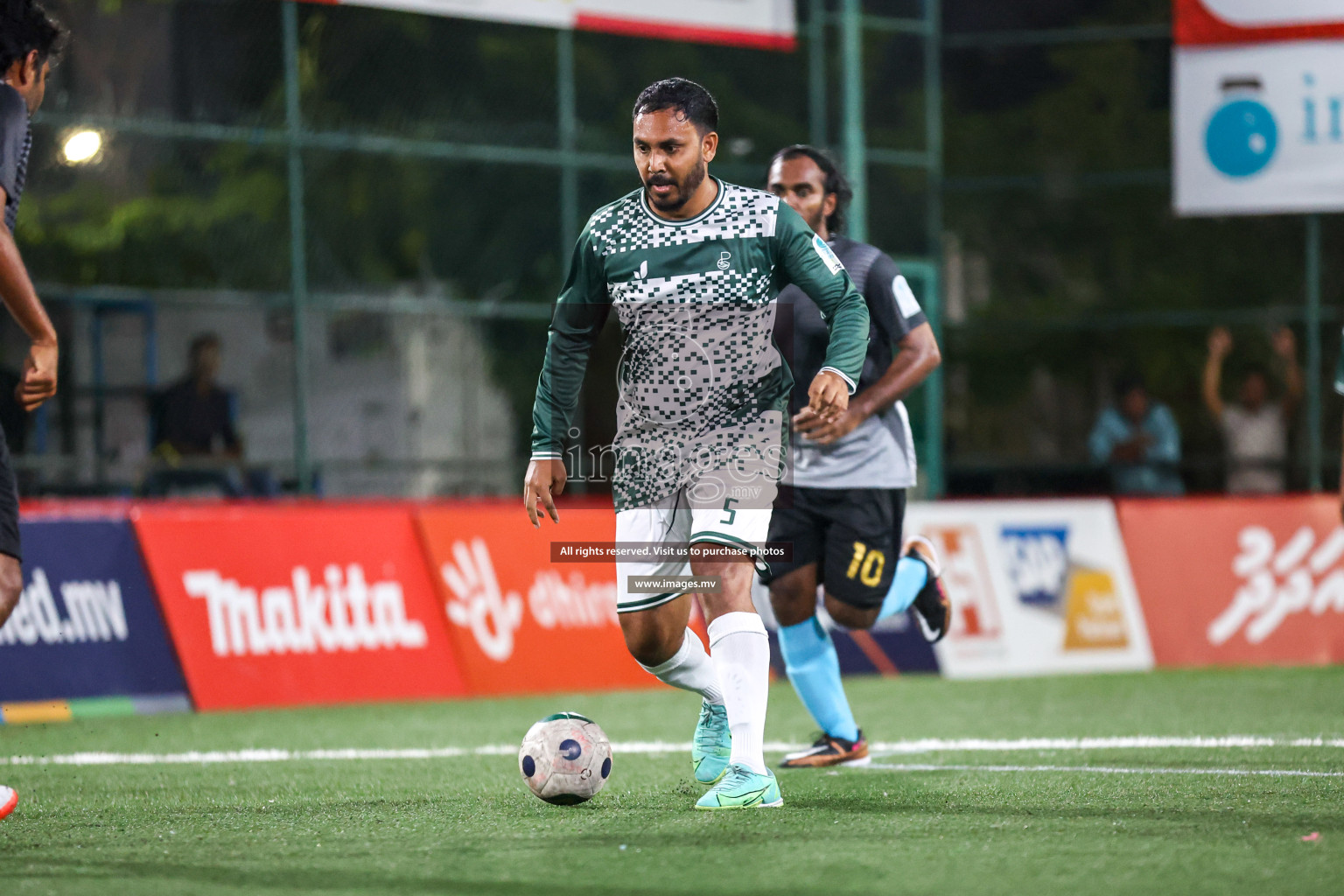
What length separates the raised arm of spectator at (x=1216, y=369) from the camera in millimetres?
18481

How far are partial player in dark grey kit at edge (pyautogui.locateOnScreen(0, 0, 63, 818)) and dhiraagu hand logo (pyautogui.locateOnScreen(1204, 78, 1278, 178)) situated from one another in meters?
12.6

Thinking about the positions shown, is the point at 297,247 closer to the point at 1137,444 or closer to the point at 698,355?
the point at 1137,444

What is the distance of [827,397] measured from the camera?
5875mm

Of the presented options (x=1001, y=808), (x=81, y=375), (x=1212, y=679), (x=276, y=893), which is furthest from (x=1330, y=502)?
(x=276, y=893)

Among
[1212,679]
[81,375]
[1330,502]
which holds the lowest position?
[1212,679]

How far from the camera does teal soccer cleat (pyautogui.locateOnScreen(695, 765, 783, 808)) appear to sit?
5855 mm

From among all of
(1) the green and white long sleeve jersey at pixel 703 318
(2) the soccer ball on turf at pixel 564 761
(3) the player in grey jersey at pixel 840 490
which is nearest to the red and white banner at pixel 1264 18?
(3) the player in grey jersey at pixel 840 490

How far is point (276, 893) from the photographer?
4582 mm

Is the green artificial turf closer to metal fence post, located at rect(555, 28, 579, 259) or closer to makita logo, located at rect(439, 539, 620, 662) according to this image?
makita logo, located at rect(439, 539, 620, 662)

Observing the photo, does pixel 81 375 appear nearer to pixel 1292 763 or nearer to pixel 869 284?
pixel 869 284

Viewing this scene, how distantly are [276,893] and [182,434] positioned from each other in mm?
9988

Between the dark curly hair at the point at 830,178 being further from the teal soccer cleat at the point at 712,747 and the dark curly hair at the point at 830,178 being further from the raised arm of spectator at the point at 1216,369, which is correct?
the raised arm of spectator at the point at 1216,369

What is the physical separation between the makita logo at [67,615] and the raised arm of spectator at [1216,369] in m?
11.4

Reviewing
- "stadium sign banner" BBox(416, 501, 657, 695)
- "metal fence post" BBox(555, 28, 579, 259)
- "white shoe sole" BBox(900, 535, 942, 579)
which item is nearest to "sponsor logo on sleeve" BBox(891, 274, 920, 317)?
"white shoe sole" BBox(900, 535, 942, 579)
